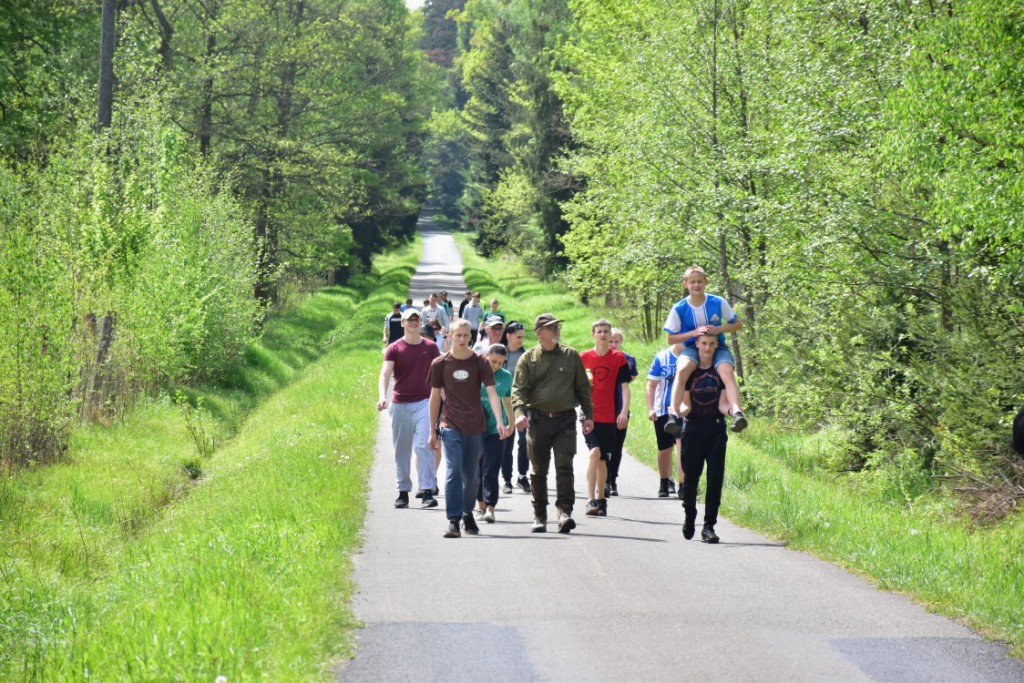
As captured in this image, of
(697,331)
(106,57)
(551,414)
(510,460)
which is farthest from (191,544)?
(106,57)

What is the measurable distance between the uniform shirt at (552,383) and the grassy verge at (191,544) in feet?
6.59

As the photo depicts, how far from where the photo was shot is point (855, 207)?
16.2 m

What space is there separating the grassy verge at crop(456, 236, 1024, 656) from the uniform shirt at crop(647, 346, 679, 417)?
4.17ft

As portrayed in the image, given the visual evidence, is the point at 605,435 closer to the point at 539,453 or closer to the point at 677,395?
the point at 539,453

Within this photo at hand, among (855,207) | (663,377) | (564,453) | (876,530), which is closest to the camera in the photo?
(876,530)

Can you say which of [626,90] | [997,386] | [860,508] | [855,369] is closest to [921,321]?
[855,369]

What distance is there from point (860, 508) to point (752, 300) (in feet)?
36.4

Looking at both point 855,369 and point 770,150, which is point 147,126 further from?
point 855,369

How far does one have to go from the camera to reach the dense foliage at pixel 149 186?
612 inches

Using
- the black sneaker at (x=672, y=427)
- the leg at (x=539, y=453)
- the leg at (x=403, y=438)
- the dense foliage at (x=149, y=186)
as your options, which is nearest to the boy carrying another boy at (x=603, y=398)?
the leg at (x=539, y=453)

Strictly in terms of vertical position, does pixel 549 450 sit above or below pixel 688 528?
above

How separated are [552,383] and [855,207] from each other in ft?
22.7

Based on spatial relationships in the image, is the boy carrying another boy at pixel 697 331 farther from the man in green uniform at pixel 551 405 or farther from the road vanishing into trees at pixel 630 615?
the road vanishing into trees at pixel 630 615


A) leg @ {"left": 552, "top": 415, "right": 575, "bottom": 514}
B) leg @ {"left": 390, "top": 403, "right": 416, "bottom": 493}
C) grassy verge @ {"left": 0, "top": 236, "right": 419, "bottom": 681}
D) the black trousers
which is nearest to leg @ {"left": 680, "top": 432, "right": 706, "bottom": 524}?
the black trousers
